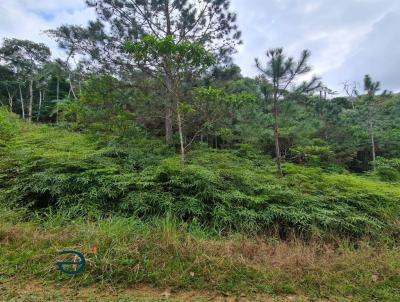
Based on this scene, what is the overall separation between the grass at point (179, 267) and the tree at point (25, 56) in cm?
2422

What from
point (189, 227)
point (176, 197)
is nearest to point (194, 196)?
point (176, 197)

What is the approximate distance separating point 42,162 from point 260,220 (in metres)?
4.04

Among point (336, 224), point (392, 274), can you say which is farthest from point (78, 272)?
point (336, 224)

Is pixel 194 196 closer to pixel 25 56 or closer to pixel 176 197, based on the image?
pixel 176 197

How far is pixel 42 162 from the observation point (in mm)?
5160

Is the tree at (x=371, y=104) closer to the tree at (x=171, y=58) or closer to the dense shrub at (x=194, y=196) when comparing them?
the dense shrub at (x=194, y=196)

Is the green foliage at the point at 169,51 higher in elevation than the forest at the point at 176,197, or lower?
higher

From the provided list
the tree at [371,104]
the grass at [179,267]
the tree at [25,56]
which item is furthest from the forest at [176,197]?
the tree at [25,56]

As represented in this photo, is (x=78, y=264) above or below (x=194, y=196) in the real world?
below

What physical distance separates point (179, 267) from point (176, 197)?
6.37 ft

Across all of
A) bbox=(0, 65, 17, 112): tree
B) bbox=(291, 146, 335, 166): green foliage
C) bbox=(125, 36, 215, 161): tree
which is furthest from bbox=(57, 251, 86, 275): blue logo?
bbox=(0, 65, 17, 112): tree

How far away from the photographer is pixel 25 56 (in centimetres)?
2434

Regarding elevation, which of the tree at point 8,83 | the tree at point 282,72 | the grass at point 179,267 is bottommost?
the grass at point 179,267

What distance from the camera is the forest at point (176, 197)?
2.75m
